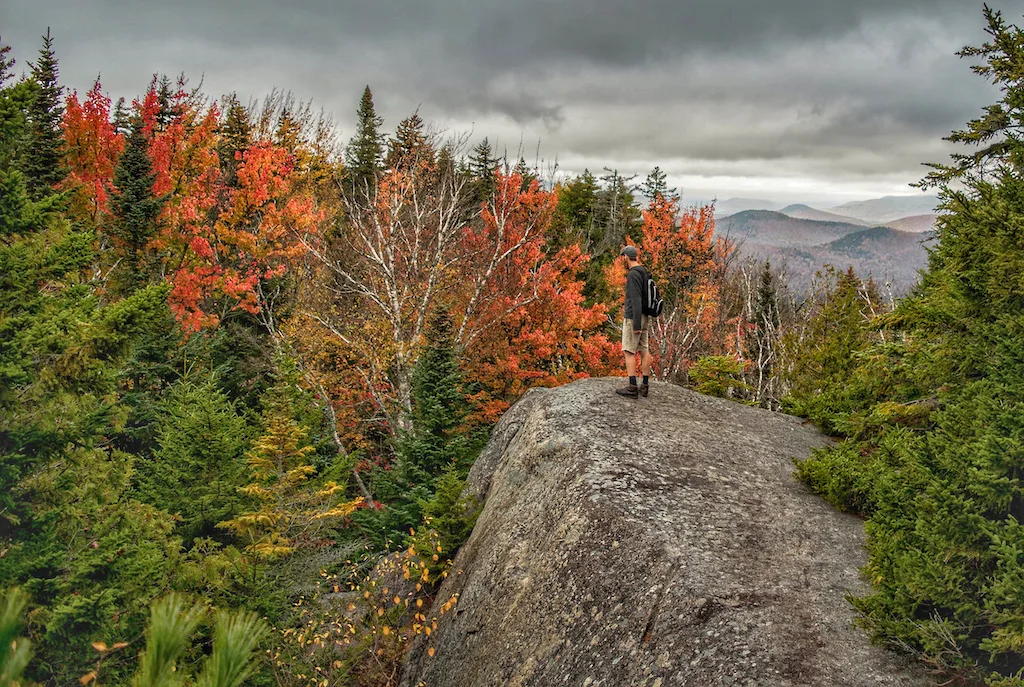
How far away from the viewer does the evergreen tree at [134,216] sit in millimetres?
20500

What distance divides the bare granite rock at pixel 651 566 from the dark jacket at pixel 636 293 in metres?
1.66

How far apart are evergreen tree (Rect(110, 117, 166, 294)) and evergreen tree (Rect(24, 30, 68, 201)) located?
6.29ft

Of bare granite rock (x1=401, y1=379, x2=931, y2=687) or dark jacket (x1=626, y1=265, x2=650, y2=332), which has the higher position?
dark jacket (x1=626, y1=265, x2=650, y2=332)

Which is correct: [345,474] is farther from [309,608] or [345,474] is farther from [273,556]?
[273,556]

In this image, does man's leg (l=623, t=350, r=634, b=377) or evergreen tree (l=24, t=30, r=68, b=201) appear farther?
evergreen tree (l=24, t=30, r=68, b=201)

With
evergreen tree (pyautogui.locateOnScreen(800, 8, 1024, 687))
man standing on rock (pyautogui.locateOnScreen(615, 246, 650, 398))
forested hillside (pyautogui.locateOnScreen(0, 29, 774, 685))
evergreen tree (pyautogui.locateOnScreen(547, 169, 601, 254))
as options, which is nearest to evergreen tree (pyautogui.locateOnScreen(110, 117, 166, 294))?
forested hillside (pyautogui.locateOnScreen(0, 29, 774, 685))

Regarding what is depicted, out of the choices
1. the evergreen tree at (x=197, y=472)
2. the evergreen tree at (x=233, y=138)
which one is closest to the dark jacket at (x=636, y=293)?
the evergreen tree at (x=197, y=472)

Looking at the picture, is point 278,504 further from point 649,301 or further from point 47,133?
point 47,133

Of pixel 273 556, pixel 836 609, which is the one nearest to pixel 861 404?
pixel 836 609

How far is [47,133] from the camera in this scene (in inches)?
821

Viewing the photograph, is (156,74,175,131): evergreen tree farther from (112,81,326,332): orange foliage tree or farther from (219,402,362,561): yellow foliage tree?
(219,402,362,561): yellow foliage tree

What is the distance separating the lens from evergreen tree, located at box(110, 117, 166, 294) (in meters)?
20.5

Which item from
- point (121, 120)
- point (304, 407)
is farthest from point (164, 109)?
point (304, 407)

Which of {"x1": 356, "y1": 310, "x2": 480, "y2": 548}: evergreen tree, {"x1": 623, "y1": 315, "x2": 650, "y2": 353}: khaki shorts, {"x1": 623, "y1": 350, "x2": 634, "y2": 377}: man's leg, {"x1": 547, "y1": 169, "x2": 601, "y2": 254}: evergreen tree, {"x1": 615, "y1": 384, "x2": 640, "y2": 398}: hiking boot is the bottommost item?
{"x1": 356, "y1": 310, "x2": 480, "y2": 548}: evergreen tree
